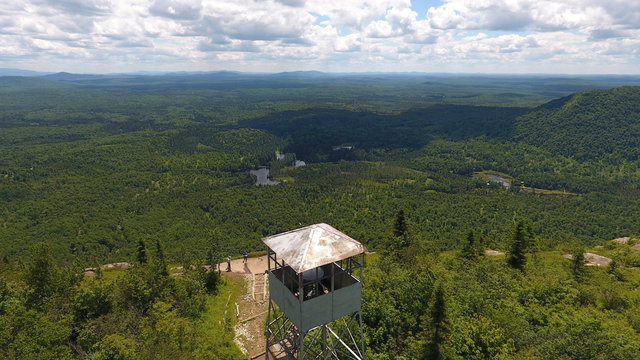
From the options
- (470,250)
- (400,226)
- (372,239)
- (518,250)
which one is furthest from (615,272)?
(372,239)

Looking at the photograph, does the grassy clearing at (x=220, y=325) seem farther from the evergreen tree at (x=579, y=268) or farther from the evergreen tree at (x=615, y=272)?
the evergreen tree at (x=615, y=272)

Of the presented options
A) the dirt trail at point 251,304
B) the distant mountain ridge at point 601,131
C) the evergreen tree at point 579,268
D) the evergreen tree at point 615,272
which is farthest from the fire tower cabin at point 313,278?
the distant mountain ridge at point 601,131

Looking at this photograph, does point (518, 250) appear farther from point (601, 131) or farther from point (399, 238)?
point (601, 131)

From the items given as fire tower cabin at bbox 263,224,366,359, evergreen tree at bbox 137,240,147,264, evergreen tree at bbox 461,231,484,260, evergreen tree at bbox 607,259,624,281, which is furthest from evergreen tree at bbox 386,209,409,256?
evergreen tree at bbox 137,240,147,264

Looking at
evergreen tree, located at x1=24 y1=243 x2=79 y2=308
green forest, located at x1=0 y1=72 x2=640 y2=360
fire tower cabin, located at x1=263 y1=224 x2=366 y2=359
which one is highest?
fire tower cabin, located at x1=263 y1=224 x2=366 y2=359

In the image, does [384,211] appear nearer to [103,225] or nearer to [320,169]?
[320,169]

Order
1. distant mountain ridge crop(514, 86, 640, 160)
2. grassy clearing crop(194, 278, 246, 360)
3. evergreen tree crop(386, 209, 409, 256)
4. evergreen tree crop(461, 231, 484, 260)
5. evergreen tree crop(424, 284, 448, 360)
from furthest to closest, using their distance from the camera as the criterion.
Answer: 1. distant mountain ridge crop(514, 86, 640, 160)
2. evergreen tree crop(461, 231, 484, 260)
3. evergreen tree crop(386, 209, 409, 256)
4. grassy clearing crop(194, 278, 246, 360)
5. evergreen tree crop(424, 284, 448, 360)

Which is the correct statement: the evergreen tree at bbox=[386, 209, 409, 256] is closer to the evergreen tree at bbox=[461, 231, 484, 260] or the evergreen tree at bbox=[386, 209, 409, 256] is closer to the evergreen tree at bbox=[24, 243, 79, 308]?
the evergreen tree at bbox=[461, 231, 484, 260]

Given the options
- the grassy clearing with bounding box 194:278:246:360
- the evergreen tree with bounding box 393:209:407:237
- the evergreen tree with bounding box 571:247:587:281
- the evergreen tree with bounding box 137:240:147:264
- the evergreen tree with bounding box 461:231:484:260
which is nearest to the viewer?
the grassy clearing with bounding box 194:278:246:360
